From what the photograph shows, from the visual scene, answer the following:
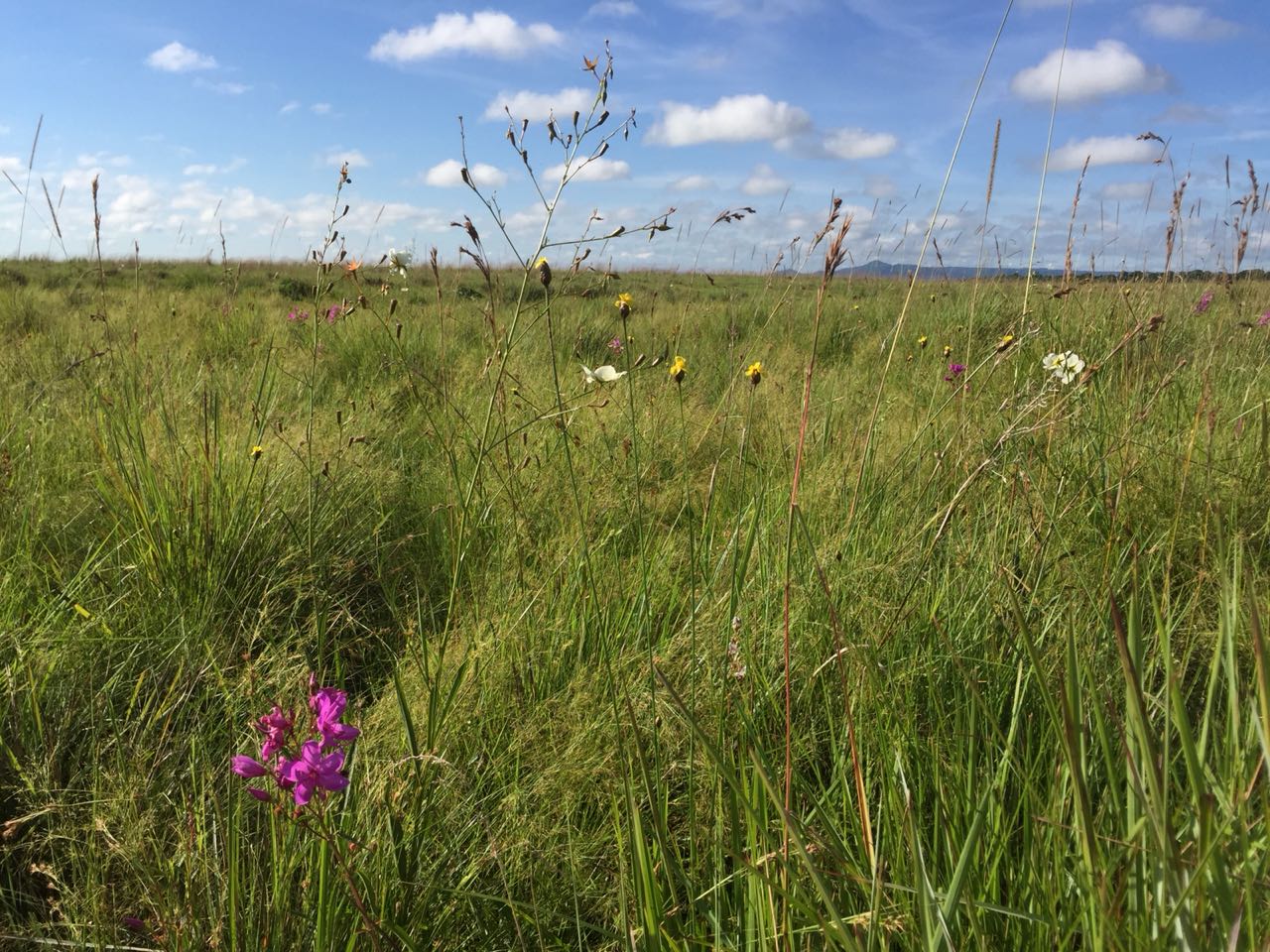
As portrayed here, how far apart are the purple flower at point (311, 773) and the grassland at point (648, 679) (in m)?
0.07

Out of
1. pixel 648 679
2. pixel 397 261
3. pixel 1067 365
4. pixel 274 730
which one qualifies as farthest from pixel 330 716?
pixel 1067 365

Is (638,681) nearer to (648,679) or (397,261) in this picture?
(648,679)

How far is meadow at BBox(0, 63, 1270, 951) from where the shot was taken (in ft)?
2.29

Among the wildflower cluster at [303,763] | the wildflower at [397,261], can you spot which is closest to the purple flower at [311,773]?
the wildflower cluster at [303,763]

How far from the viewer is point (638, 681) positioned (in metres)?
1.21

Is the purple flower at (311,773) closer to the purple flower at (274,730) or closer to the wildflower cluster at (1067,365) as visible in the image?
the purple flower at (274,730)

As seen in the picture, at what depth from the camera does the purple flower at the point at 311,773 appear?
703 mm

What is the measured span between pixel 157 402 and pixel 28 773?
4.89 feet

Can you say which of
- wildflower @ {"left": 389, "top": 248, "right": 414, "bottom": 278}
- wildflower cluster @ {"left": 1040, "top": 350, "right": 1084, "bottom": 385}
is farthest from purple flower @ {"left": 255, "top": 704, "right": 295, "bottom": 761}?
wildflower cluster @ {"left": 1040, "top": 350, "right": 1084, "bottom": 385}

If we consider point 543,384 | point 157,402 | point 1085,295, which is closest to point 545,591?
point 157,402

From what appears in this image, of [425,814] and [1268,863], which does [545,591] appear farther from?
[1268,863]

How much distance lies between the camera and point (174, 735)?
3.84 ft

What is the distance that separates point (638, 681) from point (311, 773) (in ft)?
1.92

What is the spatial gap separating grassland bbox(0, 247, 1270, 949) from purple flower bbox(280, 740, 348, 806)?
0.24ft
